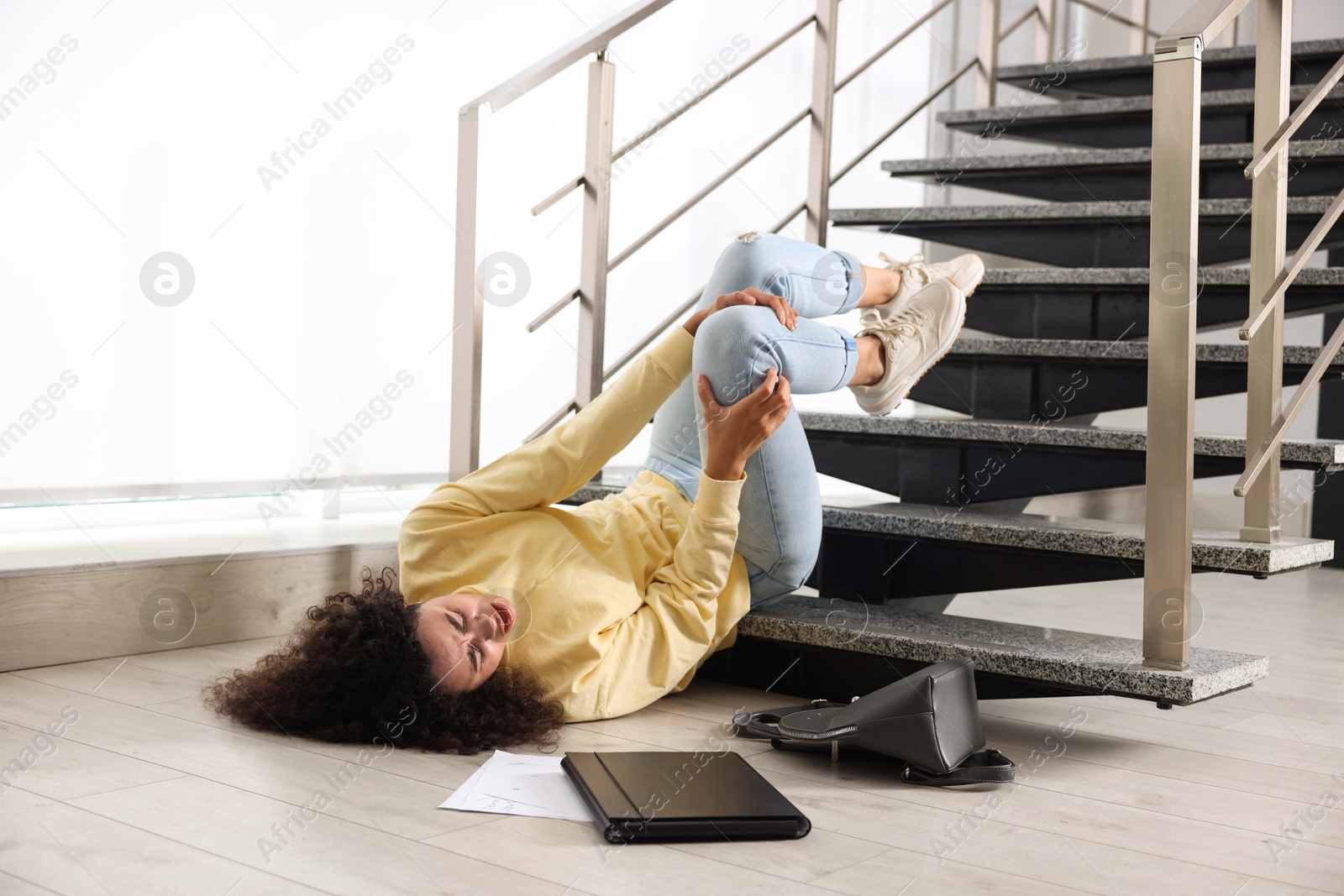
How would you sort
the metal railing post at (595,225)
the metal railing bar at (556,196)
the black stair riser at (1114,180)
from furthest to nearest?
1. the black stair riser at (1114,180)
2. the metal railing post at (595,225)
3. the metal railing bar at (556,196)

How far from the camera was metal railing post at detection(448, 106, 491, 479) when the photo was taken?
2.05m

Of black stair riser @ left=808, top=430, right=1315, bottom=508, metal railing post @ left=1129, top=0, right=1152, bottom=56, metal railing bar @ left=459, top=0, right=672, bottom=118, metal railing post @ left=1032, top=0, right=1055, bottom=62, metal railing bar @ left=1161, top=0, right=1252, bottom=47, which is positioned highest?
metal railing post @ left=1129, top=0, right=1152, bottom=56

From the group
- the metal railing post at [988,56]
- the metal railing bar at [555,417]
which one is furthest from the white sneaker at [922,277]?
the metal railing post at [988,56]

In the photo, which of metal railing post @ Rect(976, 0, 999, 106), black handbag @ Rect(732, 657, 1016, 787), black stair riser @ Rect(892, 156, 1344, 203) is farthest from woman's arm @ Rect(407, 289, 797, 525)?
metal railing post @ Rect(976, 0, 999, 106)

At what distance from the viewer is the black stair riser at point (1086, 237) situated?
2242 millimetres

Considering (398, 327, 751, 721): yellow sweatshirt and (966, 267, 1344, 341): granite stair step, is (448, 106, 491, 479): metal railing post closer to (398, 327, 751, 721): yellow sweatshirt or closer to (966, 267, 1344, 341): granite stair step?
(398, 327, 751, 721): yellow sweatshirt

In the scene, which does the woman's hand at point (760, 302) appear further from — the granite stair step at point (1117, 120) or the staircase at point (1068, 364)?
the granite stair step at point (1117, 120)

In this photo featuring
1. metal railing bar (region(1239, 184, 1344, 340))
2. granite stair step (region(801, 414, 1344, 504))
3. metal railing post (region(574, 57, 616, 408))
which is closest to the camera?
metal railing bar (region(1239, 184, 1344, 340))

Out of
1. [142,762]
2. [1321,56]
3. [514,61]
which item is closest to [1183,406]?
[142,762]

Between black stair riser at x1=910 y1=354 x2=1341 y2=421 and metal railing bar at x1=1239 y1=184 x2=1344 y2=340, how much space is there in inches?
13.0

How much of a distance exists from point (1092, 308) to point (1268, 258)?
0.59 meters

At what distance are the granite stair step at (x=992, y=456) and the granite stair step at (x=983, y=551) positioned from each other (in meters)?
0.05

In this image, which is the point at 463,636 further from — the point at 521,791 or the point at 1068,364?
the point at 1068,364

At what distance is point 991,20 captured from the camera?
3127 millimetres
